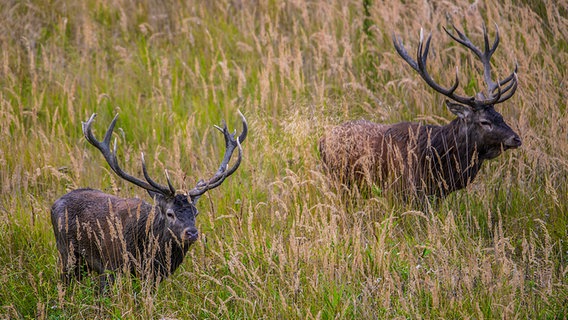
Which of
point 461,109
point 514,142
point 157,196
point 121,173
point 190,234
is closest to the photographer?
point 190,234

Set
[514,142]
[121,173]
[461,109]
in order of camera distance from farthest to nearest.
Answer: [461,109], [514,142], [121,173]

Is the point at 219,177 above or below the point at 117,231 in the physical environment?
above

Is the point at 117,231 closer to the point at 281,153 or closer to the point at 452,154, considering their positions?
the point at 281,153

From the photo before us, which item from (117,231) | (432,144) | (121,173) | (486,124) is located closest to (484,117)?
(486,124)

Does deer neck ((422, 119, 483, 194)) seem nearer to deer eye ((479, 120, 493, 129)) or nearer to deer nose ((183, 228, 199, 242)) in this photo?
deer eye ((479, 120, 493, 129))

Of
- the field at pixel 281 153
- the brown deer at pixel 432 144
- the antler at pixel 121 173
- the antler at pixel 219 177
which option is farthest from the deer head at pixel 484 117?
the antler at pixel 121 173

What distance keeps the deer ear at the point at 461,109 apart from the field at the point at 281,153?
24 centimetres

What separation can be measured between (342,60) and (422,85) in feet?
3.21

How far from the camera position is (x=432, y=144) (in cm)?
711

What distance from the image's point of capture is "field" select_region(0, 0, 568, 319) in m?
4.99

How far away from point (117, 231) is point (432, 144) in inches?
121

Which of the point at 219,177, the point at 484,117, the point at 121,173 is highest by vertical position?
the point at 484,117

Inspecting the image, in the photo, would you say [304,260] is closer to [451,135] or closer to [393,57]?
[451,135]

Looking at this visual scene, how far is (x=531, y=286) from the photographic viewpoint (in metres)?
5.05
